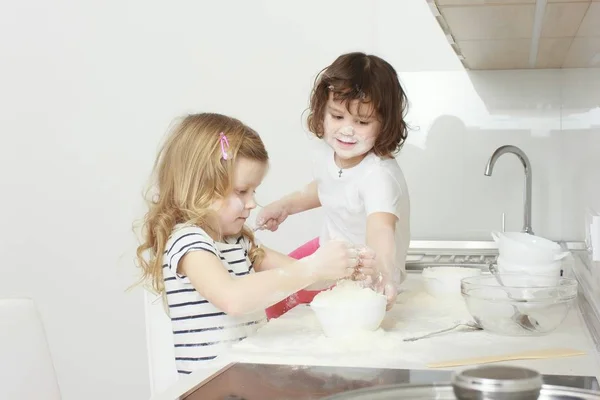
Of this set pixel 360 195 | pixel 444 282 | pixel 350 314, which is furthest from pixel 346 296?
pixel 360 195

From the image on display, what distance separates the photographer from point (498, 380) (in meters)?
0.67

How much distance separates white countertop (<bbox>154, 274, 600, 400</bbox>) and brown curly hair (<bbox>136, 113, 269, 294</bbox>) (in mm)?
293

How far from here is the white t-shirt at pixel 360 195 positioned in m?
1.92

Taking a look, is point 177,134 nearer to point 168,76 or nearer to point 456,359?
point 456,359

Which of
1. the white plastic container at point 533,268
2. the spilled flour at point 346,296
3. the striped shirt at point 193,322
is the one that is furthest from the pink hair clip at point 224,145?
the white plastic container at point 533,268

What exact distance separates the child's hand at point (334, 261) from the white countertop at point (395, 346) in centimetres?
9

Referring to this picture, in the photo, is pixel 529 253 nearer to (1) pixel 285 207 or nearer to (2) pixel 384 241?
(2) pixel 384 241

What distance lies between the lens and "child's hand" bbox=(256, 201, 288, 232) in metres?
2.07

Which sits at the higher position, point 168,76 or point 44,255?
point 168,76

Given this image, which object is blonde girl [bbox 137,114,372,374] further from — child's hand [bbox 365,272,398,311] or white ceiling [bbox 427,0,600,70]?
white ceiling [bbox 427,0,600,70]

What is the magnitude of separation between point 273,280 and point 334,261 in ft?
0.37

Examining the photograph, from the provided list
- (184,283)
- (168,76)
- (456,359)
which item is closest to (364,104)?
(184,283)

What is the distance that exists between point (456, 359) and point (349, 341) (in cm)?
20

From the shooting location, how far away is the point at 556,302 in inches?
52.2
